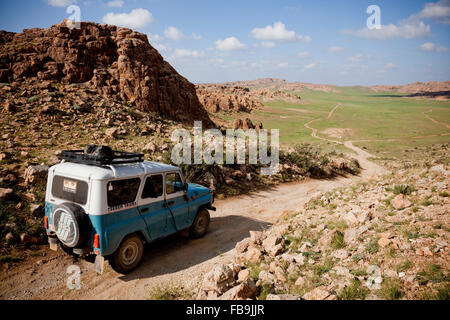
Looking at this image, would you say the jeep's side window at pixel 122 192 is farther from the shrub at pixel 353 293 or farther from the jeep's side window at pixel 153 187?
the shrub at pixel 353 293

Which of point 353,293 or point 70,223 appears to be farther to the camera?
point 70,223

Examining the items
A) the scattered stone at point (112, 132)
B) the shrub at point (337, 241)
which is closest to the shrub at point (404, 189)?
the shrub at point (337, 241)

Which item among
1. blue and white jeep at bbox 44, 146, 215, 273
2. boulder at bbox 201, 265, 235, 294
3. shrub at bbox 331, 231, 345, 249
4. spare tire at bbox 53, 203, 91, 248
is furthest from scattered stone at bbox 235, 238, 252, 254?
spare tire at bbox 53, 203, 91, 248

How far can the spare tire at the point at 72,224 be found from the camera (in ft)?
17.2

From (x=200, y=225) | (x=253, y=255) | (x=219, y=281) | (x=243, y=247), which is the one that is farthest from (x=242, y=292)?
(x=200, y=225)

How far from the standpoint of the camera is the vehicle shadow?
6.41m

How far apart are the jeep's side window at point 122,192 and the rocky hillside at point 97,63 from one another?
17.7 metres

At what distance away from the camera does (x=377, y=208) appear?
7.09 metres

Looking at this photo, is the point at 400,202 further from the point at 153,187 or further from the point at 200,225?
the point at 153,187

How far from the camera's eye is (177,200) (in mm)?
7312

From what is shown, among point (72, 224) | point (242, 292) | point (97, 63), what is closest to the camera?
point (242, 292)

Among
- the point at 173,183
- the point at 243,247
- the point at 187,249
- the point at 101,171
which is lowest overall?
the point at 187,249

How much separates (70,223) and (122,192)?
1183 millimetres
